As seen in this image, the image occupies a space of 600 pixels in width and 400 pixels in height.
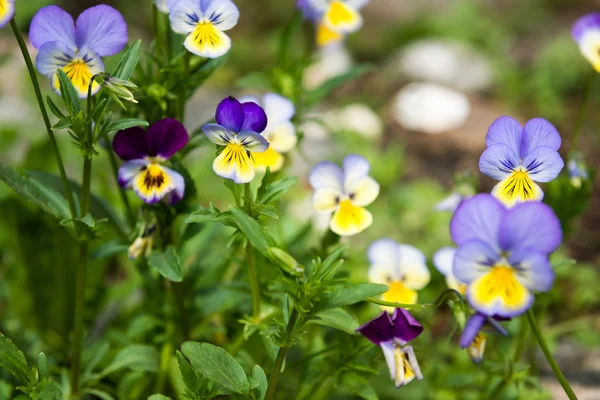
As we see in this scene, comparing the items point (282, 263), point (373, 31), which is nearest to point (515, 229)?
point (282, 263)

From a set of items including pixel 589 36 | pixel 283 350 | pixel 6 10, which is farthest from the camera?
pixel 589 36

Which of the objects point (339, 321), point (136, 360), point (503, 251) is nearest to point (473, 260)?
point (503, 251)

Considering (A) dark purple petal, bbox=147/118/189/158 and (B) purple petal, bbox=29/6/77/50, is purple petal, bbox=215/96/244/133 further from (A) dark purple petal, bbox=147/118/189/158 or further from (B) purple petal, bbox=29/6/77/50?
(B) purple petal, bbox=29/6/77/50

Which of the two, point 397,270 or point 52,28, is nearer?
point 52,28

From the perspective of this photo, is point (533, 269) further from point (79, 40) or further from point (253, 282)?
point (79, 40)

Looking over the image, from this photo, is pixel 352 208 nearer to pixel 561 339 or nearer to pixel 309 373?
pixel 309 373

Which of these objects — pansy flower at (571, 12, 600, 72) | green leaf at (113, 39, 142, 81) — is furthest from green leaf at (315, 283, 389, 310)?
pansy flower at (571, 12, 600, 72)
